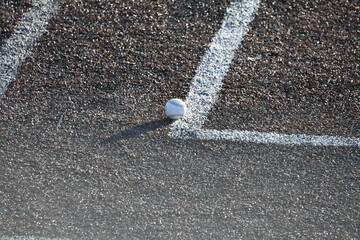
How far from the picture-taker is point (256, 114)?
4059 millimetres

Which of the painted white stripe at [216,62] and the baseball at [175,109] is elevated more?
the painted white stripe at [216,62]

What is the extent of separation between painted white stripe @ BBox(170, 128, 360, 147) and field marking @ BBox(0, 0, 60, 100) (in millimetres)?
1490

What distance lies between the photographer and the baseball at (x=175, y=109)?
3.98 metres

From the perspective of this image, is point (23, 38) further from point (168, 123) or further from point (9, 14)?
point (168, 123)

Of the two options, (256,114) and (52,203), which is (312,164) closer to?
(256,114)

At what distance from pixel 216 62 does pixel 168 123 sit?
808 mm

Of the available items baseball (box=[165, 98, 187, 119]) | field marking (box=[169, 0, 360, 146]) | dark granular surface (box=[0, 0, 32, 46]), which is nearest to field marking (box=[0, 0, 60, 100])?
dark granular surface (box=[0, 0, 32, 46])

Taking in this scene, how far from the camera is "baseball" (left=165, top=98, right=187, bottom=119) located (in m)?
3.98

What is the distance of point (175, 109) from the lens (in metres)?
3.98

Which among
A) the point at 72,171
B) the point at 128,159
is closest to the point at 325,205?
the point at 128,159

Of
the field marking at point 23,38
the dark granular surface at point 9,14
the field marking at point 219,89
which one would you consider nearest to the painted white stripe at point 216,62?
the field marking at point 219,89

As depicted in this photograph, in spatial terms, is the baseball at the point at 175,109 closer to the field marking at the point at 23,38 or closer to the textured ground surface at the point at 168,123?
the textured ground surface at the point at 168,123

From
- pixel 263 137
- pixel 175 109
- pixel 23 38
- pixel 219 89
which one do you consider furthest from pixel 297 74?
pixel 23 38

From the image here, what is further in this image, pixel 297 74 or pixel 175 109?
pixel 297 74
